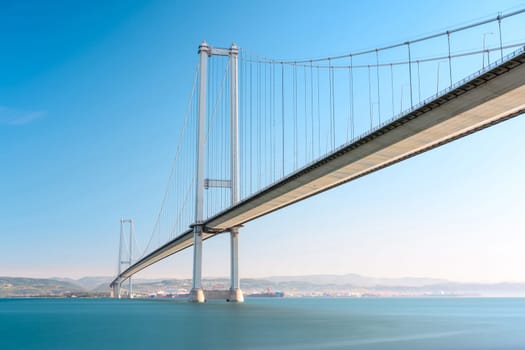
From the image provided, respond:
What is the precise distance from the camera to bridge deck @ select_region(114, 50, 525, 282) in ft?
62.0

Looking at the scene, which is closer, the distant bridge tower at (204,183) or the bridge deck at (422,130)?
the bridge deck at (422,130)

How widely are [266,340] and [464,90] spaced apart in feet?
34.3

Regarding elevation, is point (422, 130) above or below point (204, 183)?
below

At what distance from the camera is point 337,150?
88.9 feet

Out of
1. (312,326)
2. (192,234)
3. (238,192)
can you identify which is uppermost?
(238,192)

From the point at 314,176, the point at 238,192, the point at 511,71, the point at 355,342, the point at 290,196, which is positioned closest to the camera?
the point at 511,71

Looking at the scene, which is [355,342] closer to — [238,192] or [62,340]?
[62,340]

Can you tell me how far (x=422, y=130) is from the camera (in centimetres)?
2308

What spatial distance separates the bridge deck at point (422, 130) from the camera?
18.9 m

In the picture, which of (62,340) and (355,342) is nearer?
(355,342)

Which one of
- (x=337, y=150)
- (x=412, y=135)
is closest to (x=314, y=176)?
(x=337, y=150)

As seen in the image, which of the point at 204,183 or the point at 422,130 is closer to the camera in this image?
the point at 422,130

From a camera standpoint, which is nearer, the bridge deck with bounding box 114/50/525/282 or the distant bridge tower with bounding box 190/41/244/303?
the bridge deck with bounding box 114/50/525/282

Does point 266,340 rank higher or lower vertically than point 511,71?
lower
